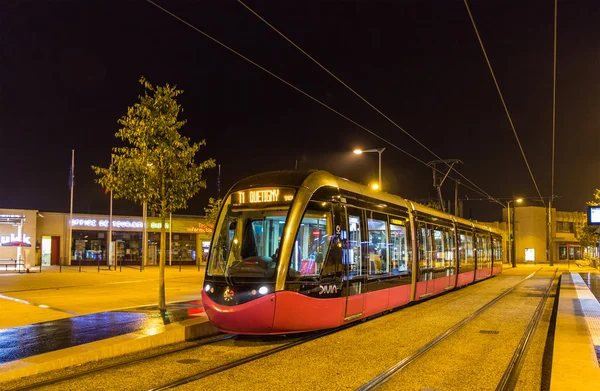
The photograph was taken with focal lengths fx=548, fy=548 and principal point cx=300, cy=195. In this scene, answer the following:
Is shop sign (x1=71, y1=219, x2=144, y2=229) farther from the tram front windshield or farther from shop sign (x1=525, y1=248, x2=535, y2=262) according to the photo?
shop sign (x1=525, y1=248, x2=535, y2=262)

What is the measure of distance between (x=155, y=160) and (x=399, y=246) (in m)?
6.67

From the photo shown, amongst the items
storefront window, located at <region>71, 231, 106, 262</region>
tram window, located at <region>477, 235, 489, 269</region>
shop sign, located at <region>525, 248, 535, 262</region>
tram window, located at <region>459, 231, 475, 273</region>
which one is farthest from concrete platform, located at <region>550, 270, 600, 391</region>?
shop sign, located at <region>525, 248, 535, 262</region>

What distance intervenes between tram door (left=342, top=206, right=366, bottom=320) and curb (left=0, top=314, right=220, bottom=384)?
115 inches

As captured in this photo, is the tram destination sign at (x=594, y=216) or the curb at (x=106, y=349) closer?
the curb at (x=106, y=349)

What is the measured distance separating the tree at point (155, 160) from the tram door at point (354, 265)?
4.56 m

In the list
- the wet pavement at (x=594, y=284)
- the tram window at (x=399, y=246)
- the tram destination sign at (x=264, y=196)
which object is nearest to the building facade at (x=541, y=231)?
the wet pavement at (x=594, y=284)

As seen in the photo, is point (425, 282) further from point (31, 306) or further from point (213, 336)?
point (31, 306)

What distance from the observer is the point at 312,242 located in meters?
10.2

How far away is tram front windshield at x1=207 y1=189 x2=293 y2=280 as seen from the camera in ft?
32.8

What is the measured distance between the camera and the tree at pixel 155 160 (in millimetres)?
13414

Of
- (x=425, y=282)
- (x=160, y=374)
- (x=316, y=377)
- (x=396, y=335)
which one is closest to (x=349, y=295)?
(x=396, y=335)

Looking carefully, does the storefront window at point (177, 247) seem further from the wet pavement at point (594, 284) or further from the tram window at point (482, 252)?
the wet pavement at point (594, 284)

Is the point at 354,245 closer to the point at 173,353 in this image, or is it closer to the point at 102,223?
the point at 173,353

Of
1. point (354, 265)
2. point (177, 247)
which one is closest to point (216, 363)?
point (354, 265)
